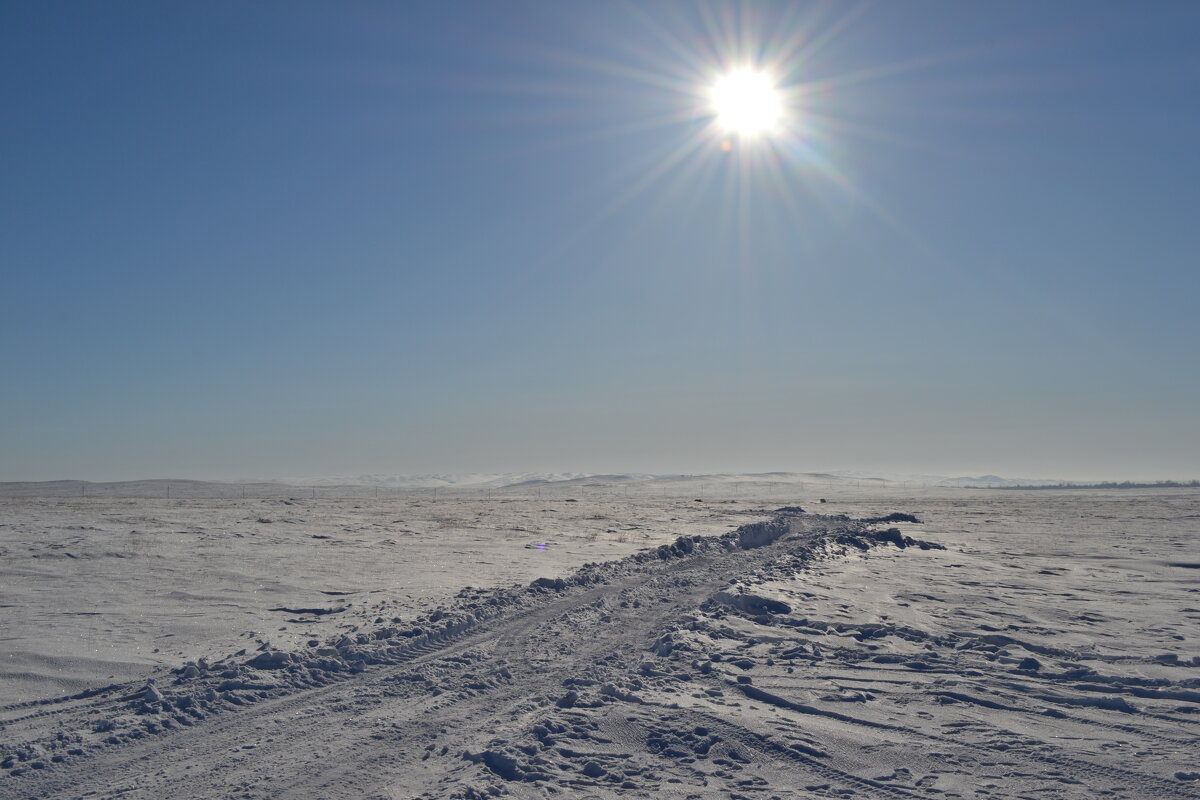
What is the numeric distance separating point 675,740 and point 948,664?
4028 millimetres

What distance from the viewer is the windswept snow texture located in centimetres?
516

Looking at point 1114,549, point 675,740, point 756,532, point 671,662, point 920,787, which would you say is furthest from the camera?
point 756,532

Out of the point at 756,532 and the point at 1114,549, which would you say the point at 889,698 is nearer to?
the point at 756,532

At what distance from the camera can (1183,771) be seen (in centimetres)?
518

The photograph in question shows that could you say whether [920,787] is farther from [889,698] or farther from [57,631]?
[57,631]

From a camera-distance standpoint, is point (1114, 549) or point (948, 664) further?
point (1114, 549)

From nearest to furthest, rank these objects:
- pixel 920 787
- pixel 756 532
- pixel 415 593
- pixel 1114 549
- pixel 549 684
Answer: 1. pixel 920 787
2. pixel 549 684
3. pixel 415 593
4. pixel 1114 549
5. pixel 756 532

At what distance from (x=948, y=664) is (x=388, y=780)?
623 centimetres

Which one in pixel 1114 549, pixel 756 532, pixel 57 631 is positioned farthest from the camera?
pixel 756 532

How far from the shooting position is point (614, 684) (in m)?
7.07

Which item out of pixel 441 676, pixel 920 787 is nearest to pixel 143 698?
pixel 441 676

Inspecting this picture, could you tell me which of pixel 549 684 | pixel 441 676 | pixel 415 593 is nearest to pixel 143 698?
pixel 441 676

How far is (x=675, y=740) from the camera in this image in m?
5.81

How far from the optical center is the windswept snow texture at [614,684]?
5.16m
